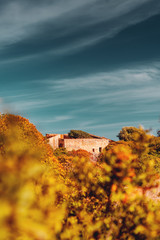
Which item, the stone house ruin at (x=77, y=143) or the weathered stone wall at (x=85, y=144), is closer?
the stone house ruin at (x=77, y=143)

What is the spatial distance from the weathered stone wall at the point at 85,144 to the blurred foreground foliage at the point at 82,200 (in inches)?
1141

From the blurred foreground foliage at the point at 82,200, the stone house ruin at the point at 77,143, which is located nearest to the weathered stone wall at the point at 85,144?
the stone house ruin at the point at 77,143

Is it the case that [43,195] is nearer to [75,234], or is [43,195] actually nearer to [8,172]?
[75,234]

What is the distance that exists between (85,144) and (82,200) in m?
33.2

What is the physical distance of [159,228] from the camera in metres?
3.49

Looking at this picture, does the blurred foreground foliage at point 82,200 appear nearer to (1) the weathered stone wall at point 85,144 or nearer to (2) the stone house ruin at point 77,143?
(2) the stone house ruin at point 77,143

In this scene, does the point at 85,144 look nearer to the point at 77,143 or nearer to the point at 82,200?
the point at 77,143

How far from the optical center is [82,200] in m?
5.29

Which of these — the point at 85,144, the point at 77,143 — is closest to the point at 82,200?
the point at 77,143

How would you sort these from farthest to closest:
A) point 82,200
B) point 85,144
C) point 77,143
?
point 85,144
point 77,143
point 82,200

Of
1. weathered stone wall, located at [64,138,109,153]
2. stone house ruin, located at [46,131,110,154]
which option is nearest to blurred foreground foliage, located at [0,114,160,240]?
stone house ruin, located at [46,131,110,154]

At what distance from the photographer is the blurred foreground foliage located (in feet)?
5.36

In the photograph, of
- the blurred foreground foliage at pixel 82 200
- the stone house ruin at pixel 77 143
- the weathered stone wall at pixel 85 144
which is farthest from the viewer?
the weathered stone wall at pixel 85 144

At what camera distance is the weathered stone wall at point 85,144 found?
36469mm
